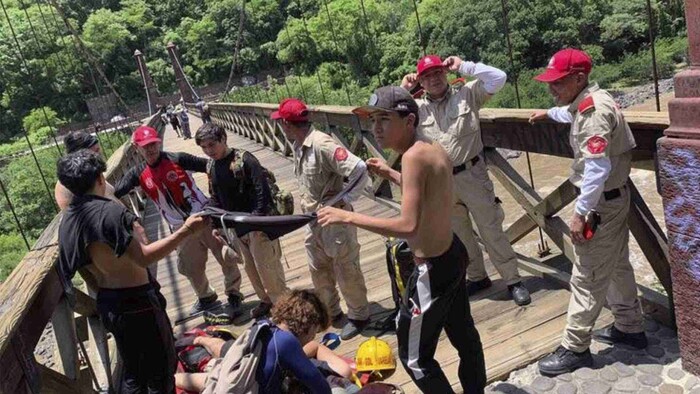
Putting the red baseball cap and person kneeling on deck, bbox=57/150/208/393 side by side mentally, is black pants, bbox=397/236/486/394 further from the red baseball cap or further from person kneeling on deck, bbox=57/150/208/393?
person kneeling on deck, bbox=57/150/208/393

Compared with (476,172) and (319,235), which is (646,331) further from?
(319,235)

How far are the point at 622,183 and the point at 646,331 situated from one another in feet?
2.34

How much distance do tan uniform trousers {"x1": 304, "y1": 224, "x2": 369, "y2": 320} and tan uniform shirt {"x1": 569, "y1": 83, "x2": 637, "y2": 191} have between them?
113 cm

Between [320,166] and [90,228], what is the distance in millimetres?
1089

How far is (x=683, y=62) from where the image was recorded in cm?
2416

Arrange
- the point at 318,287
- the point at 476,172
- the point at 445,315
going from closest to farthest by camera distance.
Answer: the point at 445,315 → the point at 476,172 → the point at 318,287

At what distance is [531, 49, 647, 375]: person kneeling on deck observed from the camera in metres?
1.96

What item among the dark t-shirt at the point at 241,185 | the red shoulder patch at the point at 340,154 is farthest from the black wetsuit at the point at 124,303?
the red shoulder patch at the point at 340,154

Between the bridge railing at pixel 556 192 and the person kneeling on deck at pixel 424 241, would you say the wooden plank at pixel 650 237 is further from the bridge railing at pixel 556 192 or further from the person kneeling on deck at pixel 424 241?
the person kneeling on deck at pixel 424 241

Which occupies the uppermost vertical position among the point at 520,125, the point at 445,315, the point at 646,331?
the point at 520,125

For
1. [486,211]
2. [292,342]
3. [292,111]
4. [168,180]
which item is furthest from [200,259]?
[292,342]

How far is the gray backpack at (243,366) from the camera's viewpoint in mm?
1759

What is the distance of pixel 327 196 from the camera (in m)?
2.81

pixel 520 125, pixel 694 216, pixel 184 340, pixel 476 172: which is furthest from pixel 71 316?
pixel 694 216
